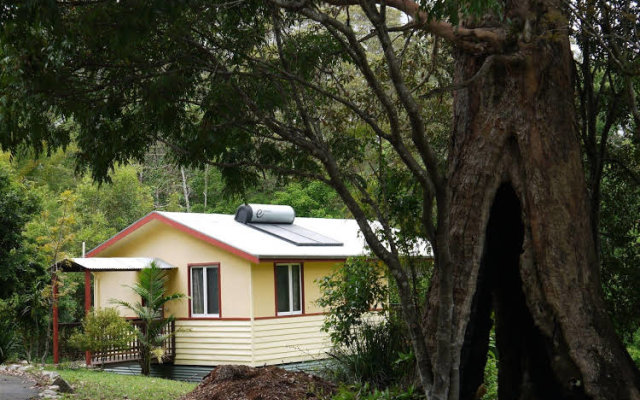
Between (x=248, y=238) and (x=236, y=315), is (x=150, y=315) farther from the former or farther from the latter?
(x=248, y=238)

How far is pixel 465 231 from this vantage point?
7035 millimetres

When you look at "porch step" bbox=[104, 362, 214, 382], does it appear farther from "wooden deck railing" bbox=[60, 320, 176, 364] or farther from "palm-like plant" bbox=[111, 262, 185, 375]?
"palm-like plant" bbox=[111, 262, 185, 375]

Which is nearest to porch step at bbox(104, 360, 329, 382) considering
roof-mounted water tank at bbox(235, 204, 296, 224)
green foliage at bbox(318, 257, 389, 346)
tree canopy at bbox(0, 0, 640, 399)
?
roof-mounted water tank at bbox(235, 204, 296, 224)

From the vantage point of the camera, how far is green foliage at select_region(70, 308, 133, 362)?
18.6 metres

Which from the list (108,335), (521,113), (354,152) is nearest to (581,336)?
(521,113)

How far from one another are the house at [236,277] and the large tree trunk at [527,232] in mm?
10675

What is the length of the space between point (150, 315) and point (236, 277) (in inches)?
92.1

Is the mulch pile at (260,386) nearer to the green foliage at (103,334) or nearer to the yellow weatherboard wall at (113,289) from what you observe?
the green foliage at (103,334)

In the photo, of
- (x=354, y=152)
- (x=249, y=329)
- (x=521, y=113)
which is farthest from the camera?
(x=249, y=329)

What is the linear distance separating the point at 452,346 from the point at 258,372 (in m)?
4.31

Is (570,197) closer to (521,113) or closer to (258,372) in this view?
(521,113)

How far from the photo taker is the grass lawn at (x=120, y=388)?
42.2 feet

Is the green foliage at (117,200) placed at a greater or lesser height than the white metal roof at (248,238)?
greater

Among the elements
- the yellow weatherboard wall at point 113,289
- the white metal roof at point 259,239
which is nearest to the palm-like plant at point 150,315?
the white metal roof at point 259,239
